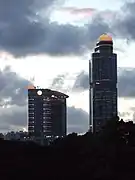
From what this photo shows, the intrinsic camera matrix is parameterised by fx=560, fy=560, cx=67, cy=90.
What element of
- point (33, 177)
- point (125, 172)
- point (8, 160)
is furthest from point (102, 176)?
point (8, 160)

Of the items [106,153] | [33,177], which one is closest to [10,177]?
[33,177]

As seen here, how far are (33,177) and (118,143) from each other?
17.2 metres

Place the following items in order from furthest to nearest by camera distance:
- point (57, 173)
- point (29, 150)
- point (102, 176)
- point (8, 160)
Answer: point (29, 150), point (8, 160), point (57, 173), point (102, 176)

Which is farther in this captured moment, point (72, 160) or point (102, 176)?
point (72, 160)

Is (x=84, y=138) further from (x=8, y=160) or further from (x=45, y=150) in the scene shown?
(x=8, y=160)

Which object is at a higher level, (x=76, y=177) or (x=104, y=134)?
(x=104, y=134)

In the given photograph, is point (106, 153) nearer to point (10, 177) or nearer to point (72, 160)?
point (72, 160)

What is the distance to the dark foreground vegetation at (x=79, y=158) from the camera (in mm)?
91562

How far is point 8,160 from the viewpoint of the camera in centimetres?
10100

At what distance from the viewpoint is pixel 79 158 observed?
326 feet

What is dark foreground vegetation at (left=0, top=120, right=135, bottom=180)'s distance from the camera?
9156 centimetres

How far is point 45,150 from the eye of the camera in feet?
360

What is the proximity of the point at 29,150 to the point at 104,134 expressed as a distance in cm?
1531

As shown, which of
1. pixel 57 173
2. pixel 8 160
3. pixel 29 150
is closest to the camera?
pixel 57 173
